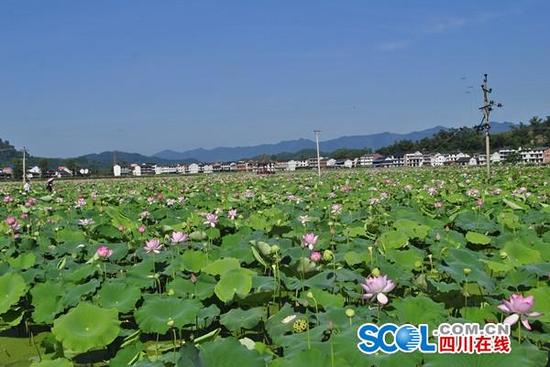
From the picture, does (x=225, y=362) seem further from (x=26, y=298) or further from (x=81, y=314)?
(x=26, y=298)

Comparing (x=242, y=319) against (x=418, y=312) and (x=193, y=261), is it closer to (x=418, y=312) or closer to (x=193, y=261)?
(x=418, y=312)

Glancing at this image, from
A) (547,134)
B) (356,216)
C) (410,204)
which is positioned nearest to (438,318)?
(356,216)

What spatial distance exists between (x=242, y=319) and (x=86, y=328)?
666 millimetres

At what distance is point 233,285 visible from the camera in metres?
2.71

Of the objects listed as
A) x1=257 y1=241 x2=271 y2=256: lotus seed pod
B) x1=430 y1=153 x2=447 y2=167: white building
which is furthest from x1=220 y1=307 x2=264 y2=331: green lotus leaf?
x1=430 y1=153 x2=447 y2=167: white building

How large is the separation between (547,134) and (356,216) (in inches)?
2785

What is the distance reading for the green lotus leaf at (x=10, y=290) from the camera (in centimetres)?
285

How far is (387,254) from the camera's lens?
134 inches

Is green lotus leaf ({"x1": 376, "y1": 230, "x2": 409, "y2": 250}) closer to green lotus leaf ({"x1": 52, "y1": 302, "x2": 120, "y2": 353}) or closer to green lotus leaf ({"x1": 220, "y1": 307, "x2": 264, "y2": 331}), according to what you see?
green lotus leaf ({"x1": 220, "y1": 307, "x2": 264, "y2": 331})

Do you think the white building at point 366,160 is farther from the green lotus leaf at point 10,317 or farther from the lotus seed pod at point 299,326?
the lotus seed pod at point 299,326

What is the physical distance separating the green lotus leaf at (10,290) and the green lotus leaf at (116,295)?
44 cm

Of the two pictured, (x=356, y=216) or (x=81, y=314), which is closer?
(x=81, y=314)

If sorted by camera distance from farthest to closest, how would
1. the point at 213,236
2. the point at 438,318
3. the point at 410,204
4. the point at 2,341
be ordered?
1. the point at 410,204
2. the point at 213,236
3. the point at 2,341
4. the point at 438,318

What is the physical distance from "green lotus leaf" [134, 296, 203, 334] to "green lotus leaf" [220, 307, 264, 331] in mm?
147
